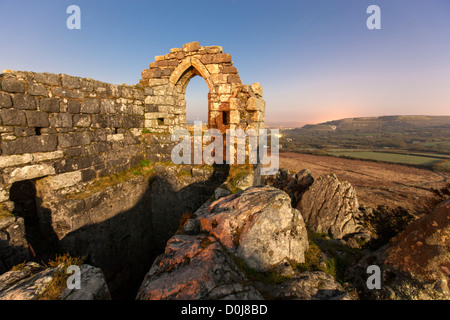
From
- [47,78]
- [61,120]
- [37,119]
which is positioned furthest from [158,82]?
[37,119]

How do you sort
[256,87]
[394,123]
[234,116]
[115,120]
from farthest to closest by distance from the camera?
1. [394,123]
2. [256,87]
3. [234,116]
4. [115,120]

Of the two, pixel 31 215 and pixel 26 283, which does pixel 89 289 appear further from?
pixel 31 215

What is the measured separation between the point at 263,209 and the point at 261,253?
1.81 feet

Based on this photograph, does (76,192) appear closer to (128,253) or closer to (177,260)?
(128,253)

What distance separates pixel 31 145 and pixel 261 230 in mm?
4436

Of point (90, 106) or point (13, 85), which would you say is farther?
point (90, 106)

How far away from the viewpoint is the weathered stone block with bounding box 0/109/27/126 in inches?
129

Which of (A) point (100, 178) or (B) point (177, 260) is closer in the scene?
(B) point (177, 260)

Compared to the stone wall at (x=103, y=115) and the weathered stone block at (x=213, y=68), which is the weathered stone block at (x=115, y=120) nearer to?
the stone wall at (x=103, y=115)

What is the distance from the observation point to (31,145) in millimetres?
3621

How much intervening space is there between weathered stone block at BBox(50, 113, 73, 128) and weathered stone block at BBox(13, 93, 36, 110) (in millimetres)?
351

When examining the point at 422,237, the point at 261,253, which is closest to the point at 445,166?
the point at 422,237

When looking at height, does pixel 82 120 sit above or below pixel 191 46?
below

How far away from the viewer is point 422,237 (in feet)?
7.32
